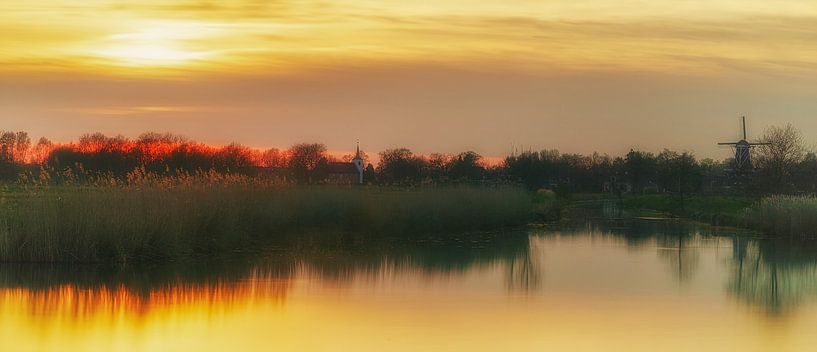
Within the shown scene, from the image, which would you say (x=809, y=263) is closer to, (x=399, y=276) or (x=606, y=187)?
(x=399, y=276)

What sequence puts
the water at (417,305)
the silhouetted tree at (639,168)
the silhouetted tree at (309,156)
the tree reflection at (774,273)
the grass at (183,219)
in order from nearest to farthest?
the water at (417,305) < the tree reflection at (774,273) < the grass at (183,219) < the silhouetted tree at (309,156) < the silhouetted tree at (639,168)

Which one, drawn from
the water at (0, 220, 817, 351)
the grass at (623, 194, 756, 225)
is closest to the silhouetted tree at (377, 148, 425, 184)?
the grass at (623, 194, 756, 225)

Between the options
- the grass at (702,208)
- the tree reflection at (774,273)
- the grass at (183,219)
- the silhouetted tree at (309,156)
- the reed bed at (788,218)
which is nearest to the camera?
the tree reflection at (774,273)

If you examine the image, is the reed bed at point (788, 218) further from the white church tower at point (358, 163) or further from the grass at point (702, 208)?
the white church tower at point (358, 163)

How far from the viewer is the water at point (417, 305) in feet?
36.2

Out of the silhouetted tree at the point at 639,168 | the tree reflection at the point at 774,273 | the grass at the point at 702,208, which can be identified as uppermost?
the silhouetted tree at the point at 639,168

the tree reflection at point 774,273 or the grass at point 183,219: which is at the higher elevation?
the grass at point 183,219

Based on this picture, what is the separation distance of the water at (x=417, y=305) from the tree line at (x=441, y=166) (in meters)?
4.31

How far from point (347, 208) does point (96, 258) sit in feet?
30.0

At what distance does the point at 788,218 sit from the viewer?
3138cm

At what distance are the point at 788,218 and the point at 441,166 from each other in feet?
182

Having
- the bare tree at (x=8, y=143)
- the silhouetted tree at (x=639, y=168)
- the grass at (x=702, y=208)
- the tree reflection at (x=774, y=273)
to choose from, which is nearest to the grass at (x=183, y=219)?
the tree reflection at (x=774, y=273)

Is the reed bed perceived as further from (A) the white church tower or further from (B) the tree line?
(A) the white church tower

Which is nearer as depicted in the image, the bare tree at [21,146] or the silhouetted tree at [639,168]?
the bare tree at [21,146]
